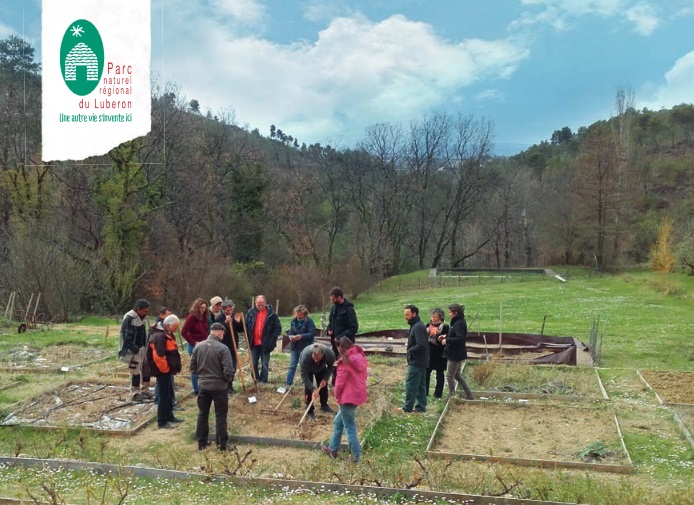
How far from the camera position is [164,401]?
914 cm

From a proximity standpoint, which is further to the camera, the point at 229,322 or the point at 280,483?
the point at 229,322

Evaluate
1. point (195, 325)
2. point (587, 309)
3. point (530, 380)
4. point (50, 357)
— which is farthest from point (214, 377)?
point (587, 309)

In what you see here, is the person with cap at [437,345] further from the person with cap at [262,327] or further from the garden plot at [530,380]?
the person with cap at [262,327]

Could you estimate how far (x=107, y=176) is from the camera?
107ft

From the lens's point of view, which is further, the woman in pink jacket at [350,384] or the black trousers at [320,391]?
the black trousers at [320,391]

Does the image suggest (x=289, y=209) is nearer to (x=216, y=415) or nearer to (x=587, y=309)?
(x=587, y=309)

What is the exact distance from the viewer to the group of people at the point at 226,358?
7.57m

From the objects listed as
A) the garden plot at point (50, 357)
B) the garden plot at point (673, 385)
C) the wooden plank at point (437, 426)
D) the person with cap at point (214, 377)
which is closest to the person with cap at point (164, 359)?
the person with cap at point (214, 377)

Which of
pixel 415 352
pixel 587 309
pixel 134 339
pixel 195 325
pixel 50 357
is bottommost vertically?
pixel 50 357

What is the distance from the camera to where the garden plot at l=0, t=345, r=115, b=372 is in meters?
13.5

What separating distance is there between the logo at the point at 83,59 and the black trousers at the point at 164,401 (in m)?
4.19

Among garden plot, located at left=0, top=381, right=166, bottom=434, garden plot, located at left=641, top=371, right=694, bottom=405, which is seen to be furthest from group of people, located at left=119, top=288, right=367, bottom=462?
garden plot, located at left=641, top=371, right=694, bottom=405

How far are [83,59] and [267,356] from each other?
6.01 meters

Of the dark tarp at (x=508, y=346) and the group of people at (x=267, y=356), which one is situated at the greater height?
the group of people at (x=267, y=356)
